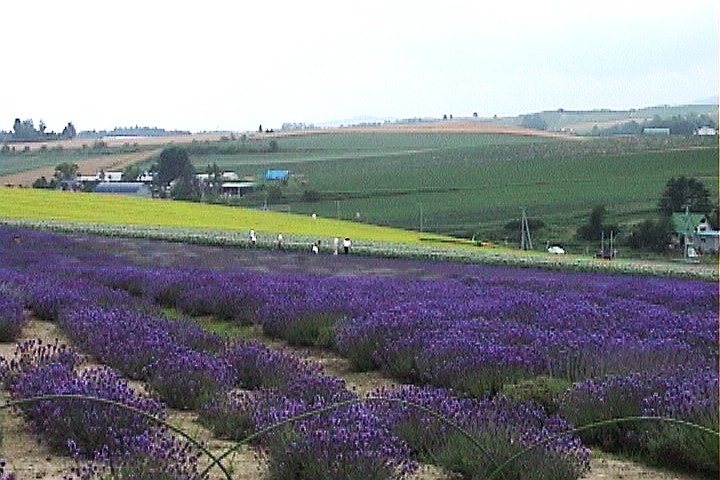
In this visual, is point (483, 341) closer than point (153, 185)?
Yes

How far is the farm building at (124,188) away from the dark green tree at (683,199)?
107 ft

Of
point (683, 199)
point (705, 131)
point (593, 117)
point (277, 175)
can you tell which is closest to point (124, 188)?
point (277, 175)

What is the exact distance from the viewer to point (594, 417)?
5.74m

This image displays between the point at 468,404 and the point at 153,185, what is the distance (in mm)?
68034

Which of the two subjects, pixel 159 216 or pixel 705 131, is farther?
pixel 705 131

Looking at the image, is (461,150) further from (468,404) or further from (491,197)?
(468,404)

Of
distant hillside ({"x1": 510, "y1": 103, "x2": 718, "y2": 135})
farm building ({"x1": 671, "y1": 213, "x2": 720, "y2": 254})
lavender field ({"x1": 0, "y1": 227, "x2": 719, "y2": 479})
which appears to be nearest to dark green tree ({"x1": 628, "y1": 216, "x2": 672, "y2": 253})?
farm building ({"x1": 671, "y1": 213, "x2": 720, "y2": 254})

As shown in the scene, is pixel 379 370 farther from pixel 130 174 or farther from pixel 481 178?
pixel 130 174

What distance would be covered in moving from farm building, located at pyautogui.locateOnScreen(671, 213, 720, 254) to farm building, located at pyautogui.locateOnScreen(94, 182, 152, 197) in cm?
3488

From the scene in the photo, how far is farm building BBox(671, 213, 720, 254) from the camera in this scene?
142ft

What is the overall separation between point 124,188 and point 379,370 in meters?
61.5

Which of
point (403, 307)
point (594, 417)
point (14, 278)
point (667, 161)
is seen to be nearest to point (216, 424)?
point (594, 417)

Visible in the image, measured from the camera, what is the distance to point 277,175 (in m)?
69.8

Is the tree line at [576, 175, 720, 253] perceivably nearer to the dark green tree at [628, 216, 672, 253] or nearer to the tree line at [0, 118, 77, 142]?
the dark green tree at [628, 216, 672, 253]
